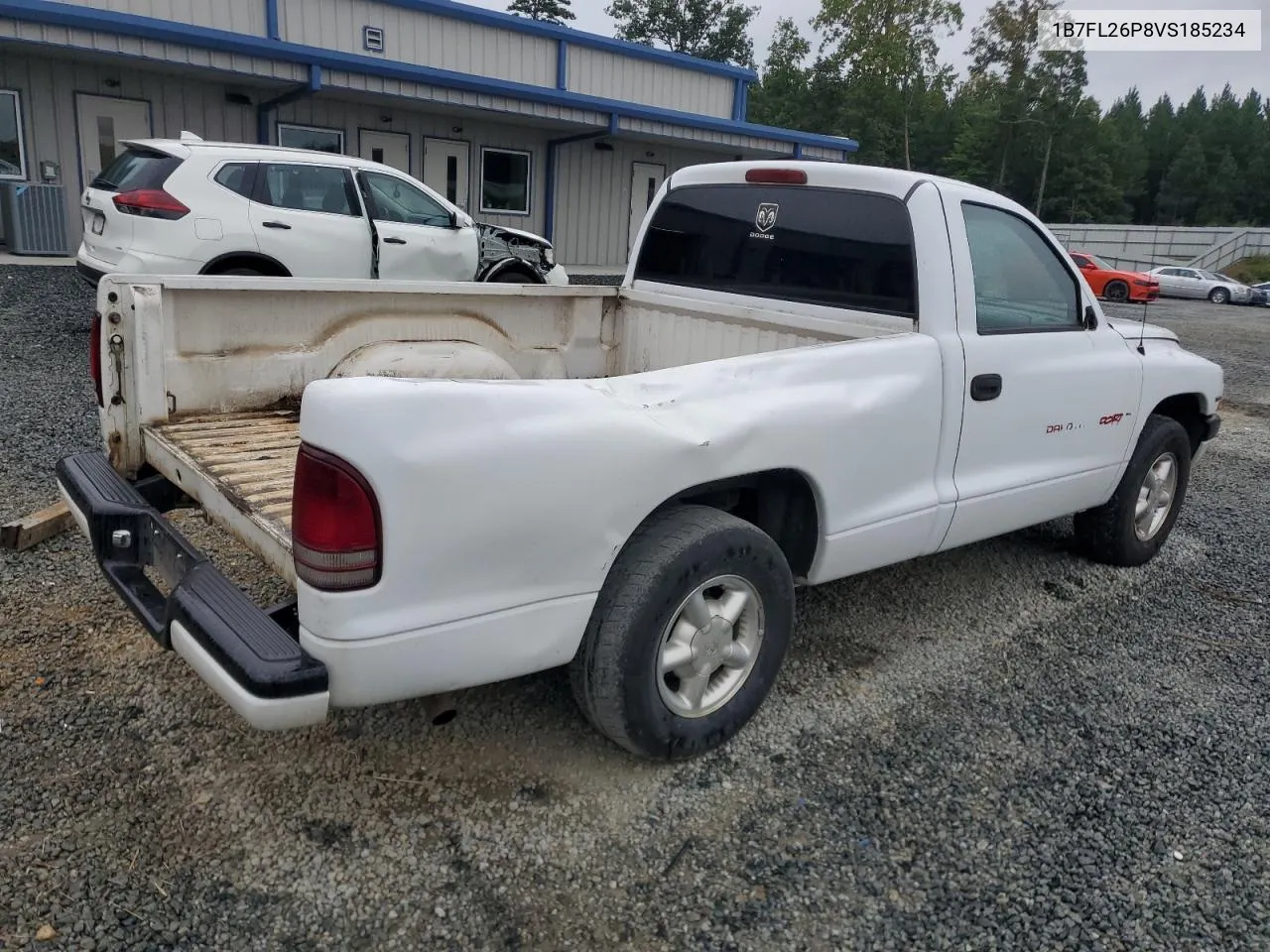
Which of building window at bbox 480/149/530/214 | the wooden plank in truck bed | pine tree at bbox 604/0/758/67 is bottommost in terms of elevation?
the wooden plank in truck bed

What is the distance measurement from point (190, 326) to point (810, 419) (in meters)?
2.25

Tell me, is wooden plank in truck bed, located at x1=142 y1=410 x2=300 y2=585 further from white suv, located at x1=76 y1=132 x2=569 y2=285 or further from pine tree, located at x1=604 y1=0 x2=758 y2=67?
pine tree, located at x1=604 y1=0 x2=758 y2=67

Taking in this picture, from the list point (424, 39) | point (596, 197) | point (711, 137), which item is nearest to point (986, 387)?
point (424, 39)

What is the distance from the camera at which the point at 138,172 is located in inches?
329

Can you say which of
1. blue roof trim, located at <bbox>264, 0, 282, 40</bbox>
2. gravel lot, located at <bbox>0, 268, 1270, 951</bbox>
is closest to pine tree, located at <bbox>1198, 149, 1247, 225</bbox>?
blue roof trim, located at <bbox>264, 0, 282, 40</bbox>

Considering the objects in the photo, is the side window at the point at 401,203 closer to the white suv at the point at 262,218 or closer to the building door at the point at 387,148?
the white suv at the point at 262,218

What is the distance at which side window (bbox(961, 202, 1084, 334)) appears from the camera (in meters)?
3.71

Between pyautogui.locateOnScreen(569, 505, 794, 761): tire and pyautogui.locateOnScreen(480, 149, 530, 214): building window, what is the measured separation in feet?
54.4

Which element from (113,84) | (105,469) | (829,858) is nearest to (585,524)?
(829,858)

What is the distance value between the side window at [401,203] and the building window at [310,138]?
661 cm

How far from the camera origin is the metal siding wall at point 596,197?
1959cm

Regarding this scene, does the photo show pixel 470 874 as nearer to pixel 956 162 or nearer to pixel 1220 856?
pixel 1220 856

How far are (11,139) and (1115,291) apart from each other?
2655cm

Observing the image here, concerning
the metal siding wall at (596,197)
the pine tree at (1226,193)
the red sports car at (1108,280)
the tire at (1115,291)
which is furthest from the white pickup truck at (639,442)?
the pine tree at (1226,193)
